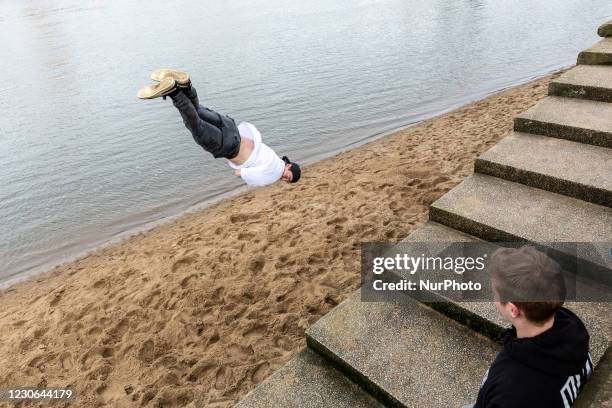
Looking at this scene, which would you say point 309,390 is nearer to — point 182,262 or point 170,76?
point 170,76

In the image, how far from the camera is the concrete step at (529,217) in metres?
3.67

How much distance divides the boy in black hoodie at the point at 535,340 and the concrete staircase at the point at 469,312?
3.96 ft

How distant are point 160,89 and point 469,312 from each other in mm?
3298

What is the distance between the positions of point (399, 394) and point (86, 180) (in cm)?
1088

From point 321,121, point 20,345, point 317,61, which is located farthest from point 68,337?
point 317,61

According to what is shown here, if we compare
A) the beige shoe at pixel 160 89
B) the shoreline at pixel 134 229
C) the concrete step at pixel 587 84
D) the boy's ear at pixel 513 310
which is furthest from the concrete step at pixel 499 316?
the shoreline at pixel 134 229

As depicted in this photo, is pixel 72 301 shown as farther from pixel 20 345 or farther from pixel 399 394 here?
pixel 399 394

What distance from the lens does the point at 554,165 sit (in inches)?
180

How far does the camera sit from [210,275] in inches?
243

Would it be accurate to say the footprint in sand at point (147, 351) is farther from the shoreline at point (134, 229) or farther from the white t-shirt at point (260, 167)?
the shoreline at point (134, 229)

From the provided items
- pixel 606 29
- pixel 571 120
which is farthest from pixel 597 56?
pixel 571 120

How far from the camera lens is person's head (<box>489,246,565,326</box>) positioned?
1.82 m

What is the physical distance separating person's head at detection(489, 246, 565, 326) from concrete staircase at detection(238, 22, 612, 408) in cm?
141

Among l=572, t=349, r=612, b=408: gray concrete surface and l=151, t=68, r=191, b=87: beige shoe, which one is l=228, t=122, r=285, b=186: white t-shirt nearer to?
l=151, t=68, r=191, b=87: beige shoe
